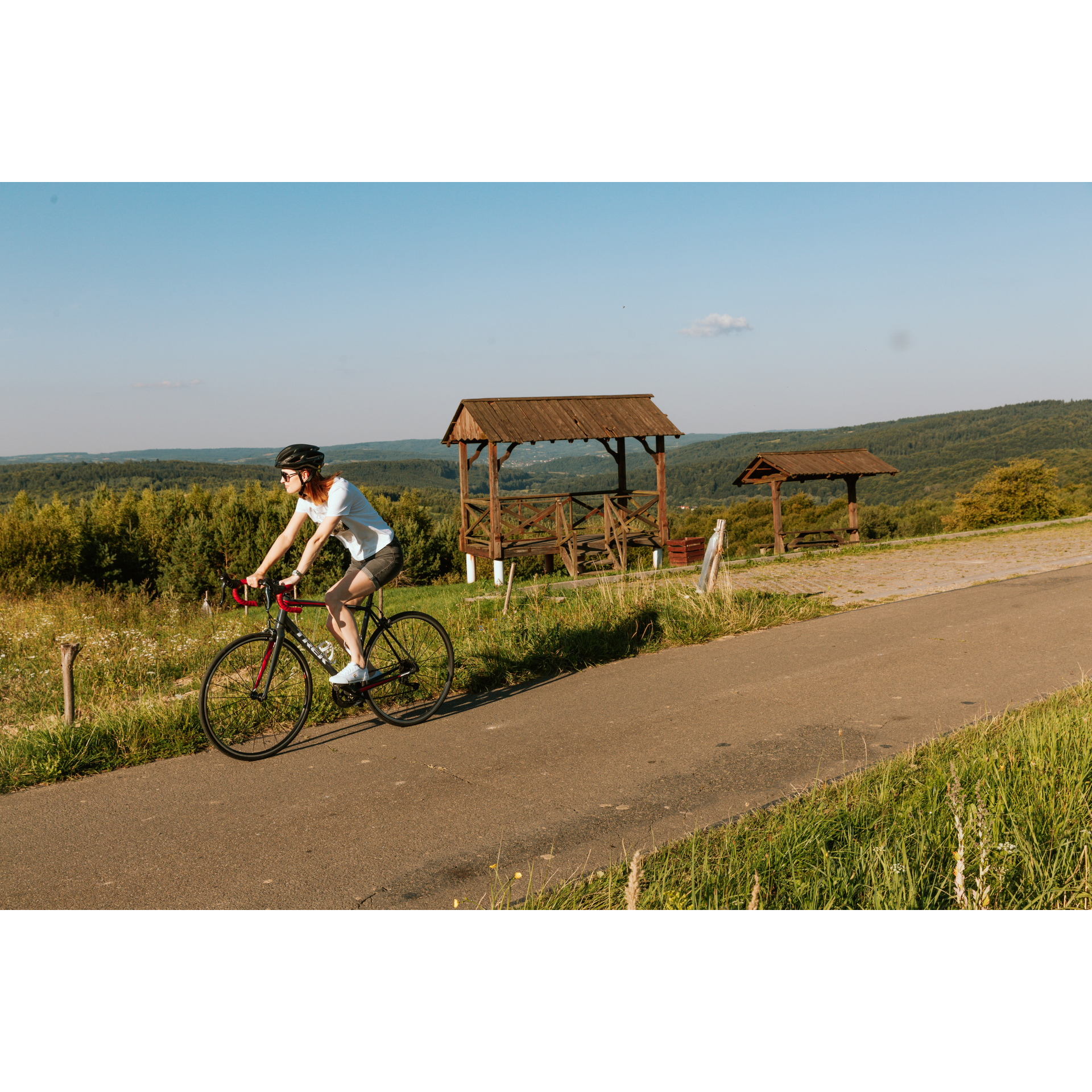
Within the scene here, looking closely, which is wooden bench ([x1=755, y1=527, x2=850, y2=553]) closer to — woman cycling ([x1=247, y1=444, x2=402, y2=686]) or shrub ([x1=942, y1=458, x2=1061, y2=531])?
shrub ([x1=942, y1=458, x2=1061, y2=531])

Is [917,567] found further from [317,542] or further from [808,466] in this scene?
[317,542]

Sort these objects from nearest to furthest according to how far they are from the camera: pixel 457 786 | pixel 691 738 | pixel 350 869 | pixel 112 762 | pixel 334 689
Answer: pixel 350 869 → pixel 457 786 → pixel 112 762 → pixel 691 738 → pixel 334 689

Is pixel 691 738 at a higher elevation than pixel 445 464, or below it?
below

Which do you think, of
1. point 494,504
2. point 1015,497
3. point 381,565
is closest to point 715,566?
point 381,565

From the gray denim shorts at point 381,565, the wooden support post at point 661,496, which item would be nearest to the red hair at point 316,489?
the gray denim shorts at point 381,565

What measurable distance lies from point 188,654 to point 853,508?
22.8 m

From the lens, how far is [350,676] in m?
5.49

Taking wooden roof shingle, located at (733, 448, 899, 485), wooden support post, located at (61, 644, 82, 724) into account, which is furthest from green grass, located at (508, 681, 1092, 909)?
wooden roof shingle, located at (733, 448, 899, 485)

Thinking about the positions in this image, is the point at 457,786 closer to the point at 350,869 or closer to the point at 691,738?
the point at 350,869

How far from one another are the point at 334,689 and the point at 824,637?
5.02 m

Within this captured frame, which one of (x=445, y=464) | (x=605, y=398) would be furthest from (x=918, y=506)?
(x=605, y=398)

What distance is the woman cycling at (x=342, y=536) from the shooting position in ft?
17.2

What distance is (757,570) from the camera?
1845 centimetres

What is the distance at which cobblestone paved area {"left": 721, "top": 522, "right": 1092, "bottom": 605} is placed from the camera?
42.8ft
